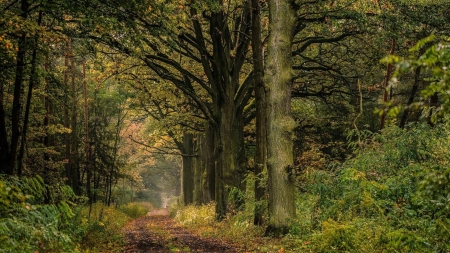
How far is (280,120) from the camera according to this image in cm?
855

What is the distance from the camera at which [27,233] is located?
3.60 m

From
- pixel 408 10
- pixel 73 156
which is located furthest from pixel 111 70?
pixel 408 10

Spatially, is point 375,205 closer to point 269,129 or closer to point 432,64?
point 269,129

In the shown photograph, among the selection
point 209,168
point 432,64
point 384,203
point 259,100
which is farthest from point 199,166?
point 432,64

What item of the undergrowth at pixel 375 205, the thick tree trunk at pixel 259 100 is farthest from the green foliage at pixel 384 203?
the thick tree trunk at pixel 259 100

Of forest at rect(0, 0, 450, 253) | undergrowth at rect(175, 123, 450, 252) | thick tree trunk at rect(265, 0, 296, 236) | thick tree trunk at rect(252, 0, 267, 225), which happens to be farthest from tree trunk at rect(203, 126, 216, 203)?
thick tree trunk at rect(265, 0, 296, 236)

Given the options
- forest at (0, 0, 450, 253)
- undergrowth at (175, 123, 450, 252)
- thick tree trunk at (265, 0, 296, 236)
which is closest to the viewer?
forest at (0, 0, 450, 253)

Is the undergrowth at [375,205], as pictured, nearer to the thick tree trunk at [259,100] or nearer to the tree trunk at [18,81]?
the thick tree trunk at [259,100]

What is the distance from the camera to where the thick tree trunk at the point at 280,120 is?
8.57m

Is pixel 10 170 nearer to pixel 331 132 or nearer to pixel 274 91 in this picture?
pixel 274 91

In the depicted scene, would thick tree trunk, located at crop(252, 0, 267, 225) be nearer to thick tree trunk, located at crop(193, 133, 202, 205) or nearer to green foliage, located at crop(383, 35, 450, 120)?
green foliage, located at crop(383, 35, 450, 120)

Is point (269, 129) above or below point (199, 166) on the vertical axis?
above

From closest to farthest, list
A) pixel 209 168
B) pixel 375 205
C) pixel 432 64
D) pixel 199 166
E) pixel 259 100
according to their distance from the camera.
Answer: pixel 432 64 < pixel 375 205 < pixel 259 100 < pixel 209 168 < pixel 199 166

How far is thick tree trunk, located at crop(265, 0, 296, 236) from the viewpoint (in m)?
8.57
